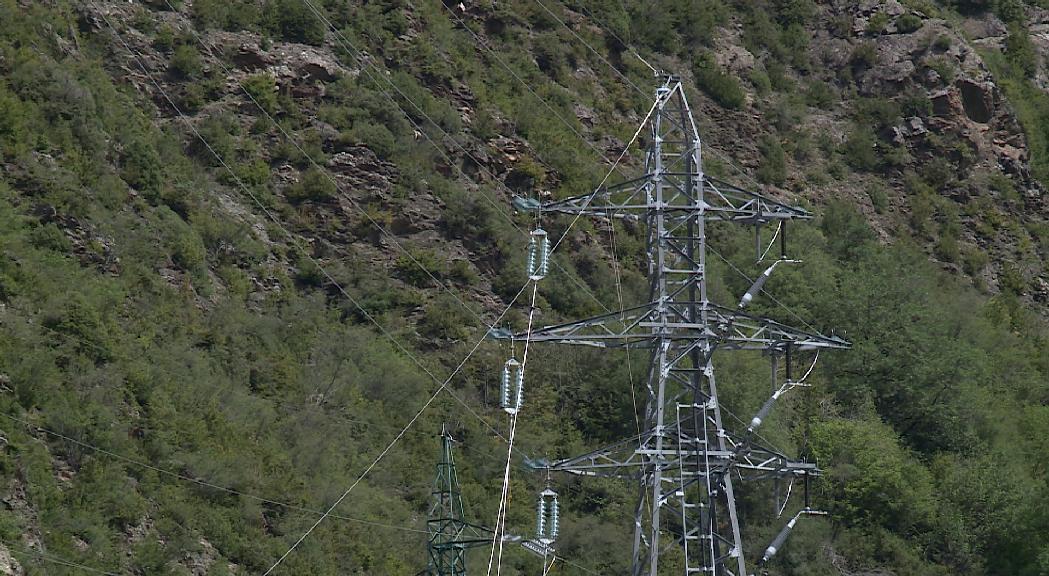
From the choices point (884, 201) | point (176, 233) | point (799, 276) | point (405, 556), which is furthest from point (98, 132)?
point (884, 201)

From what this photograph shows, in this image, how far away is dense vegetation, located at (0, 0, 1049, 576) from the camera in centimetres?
5041

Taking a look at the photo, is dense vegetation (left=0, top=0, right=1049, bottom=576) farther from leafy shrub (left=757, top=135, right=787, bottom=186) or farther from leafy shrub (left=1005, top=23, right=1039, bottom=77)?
leafy shrub (left=1005, top=23, right=1039, bottom=77)

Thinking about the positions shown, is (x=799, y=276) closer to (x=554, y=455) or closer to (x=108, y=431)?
(x=554, y=455)

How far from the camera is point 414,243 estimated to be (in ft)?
222

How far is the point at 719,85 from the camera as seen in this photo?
297 ft

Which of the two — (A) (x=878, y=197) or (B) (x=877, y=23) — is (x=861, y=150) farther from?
(B) (x=877, y=23)

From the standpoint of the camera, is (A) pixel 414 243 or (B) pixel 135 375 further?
(A) pixel 414 243

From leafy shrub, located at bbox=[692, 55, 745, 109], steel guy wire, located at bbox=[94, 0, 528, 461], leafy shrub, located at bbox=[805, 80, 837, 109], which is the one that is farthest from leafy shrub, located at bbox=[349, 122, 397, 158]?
leafy shrub, located at bbox=[805, 80, 837, 109]

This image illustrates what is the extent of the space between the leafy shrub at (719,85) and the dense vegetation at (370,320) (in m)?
0.40

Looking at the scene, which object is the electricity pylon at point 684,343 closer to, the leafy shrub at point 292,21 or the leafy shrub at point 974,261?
the leafy shrub at point 292,21

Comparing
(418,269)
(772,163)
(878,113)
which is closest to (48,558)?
(418,269)

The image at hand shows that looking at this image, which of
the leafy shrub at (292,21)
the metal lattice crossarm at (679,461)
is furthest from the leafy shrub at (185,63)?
the metal lattice crossarm at (679,461)

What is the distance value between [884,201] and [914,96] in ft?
23.1

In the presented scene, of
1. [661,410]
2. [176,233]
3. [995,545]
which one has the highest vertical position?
[661,410]
